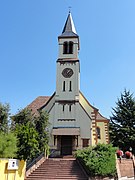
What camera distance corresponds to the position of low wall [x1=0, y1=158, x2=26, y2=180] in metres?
16.6

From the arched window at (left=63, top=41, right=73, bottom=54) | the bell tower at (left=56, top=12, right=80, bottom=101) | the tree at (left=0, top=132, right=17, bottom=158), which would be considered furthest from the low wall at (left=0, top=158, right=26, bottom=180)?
the arched window at (left=63, top=41, right=73, bottom=54)

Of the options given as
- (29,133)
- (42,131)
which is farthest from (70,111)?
(29,133)

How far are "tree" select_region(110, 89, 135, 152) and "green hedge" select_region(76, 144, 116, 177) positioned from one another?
1342cm

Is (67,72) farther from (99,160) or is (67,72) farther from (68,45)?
(99,160)

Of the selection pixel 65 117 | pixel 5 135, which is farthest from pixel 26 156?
pixel 65 117

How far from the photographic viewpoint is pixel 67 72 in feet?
109

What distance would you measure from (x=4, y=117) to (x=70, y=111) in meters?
12.7

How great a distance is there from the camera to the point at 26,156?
63.7ft

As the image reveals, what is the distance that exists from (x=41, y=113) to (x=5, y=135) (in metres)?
6.53

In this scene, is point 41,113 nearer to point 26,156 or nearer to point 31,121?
point 31,121

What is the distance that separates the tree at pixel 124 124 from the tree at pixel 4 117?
21318 mm

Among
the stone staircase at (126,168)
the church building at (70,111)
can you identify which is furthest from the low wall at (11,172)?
the stone staircase at (126,168)

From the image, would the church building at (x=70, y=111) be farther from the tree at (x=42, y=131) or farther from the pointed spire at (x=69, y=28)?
the tree at (x=42, y=131)

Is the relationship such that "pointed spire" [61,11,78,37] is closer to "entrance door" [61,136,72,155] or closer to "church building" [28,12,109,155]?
"church building" [28,12,109,155]
